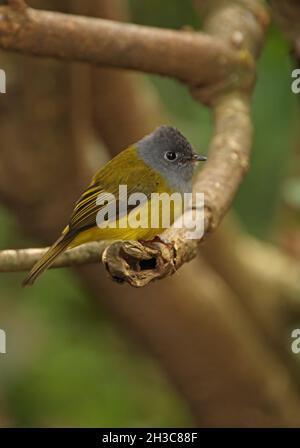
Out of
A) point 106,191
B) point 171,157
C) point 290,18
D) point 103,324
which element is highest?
point 290,18

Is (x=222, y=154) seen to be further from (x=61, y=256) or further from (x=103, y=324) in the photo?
(x=103, y=324)

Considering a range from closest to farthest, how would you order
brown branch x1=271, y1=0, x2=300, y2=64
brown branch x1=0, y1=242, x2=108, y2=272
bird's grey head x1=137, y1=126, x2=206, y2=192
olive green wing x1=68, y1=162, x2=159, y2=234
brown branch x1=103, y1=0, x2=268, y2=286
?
brown branch x1=103, y1=0, x2=268, y2=286, brown branch x1=0, y1=242, x2=108, y2=272, olive green wing x1=68, y1=162, x2=159, y2=234, bird's grey head x1=137, y1=126, x2=206, y2=192, brown branch x1=271, y1=0, x2=300, y2=64

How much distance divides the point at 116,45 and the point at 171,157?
20.4 inches

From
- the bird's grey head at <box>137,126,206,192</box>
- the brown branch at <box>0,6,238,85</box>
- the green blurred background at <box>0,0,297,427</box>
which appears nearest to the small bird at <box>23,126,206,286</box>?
the bird's grey head at <box>137,126,206,192</box>

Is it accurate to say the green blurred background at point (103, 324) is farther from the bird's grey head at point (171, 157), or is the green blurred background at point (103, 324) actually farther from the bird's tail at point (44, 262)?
the bird's tail at point (44, 262)

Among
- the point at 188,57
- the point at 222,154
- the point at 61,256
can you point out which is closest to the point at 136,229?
the point at 61,256

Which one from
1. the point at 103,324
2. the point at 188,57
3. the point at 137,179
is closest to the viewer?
the point at 137,179

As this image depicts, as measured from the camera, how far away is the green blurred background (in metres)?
5.06

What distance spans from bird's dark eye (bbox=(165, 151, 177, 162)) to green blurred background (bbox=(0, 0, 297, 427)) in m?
1.97

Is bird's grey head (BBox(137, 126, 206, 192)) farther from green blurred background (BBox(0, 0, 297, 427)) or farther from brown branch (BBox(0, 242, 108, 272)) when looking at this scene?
green blurred background (BBox(0, 0, 297, 427))

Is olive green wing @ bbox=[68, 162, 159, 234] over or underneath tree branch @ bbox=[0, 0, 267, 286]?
underneath

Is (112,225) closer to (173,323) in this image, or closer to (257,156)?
(173,323)

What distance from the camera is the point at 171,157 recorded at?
304 centimetres

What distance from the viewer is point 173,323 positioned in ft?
15.1
